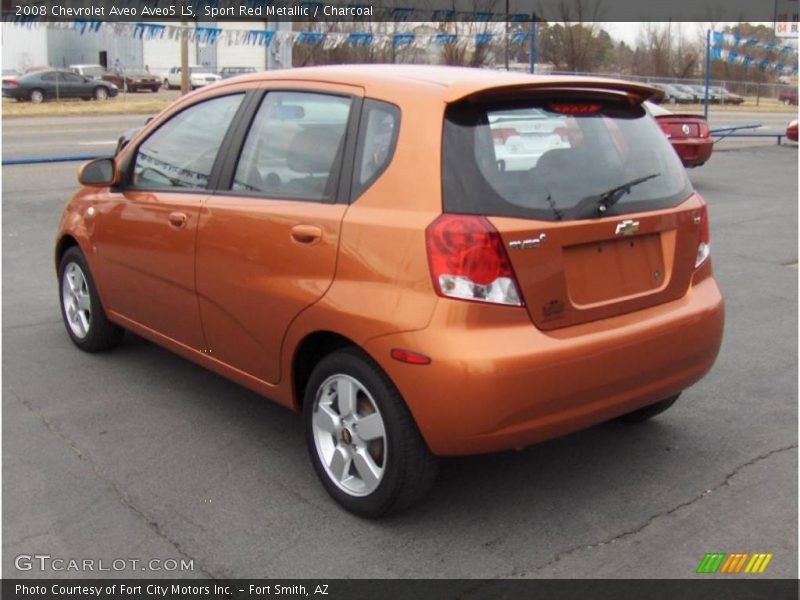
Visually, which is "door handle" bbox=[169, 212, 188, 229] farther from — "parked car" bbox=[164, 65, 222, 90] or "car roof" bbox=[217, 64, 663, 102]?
"parked car" bbox=[164, 65, 222, 90]

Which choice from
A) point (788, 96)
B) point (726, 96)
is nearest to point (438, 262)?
point (726, 96)

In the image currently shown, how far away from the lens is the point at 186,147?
477 centimetres

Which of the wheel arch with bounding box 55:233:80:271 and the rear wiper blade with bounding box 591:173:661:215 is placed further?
the wheel arch with bounding box 55:233:80:271

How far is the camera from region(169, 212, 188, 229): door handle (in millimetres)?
4523

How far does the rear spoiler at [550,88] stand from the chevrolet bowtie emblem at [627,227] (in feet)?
1.94

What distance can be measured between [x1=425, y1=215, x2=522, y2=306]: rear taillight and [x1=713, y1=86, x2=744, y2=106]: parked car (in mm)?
56127

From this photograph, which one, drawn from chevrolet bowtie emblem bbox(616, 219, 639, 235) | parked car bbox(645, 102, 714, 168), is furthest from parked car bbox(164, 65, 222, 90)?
chevrolet bowtie emblem bbox(616, 219, 639, 235)

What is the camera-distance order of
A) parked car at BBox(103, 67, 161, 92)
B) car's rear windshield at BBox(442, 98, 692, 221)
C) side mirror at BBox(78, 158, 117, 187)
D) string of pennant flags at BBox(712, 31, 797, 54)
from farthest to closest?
parked car at BBox(103, 67, 161, 92) < string of pennant flags at BBox(712, 31, 797, 54) < side mirror at BBox(78, 158, 117, 187) < car's rear windshield at BBox(442, 98, 692, 221)

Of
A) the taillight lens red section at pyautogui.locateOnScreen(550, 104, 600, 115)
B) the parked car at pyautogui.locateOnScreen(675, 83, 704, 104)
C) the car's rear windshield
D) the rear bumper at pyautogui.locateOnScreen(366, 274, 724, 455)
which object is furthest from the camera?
the parked car at pyautogui.locateOnScreen(675, 83, 704, 104)

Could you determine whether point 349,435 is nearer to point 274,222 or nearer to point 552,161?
point 274,222

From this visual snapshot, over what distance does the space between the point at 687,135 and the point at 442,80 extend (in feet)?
38.7

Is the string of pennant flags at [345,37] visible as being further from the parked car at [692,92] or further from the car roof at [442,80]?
the car roof at [442,80]

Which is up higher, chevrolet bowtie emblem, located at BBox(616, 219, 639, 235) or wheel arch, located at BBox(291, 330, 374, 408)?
chevrolet bowtie emblem, located at BBox(616, 219, 639, 235)
